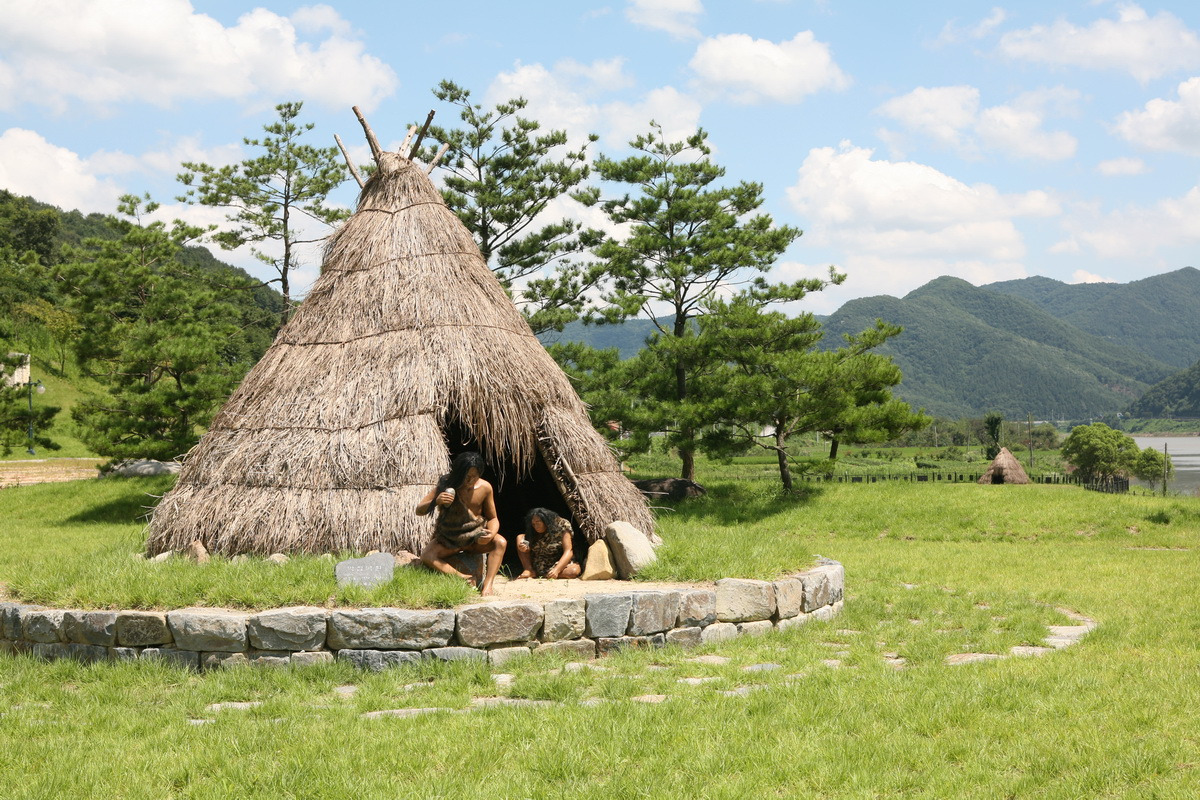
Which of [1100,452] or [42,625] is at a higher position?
[42,625]

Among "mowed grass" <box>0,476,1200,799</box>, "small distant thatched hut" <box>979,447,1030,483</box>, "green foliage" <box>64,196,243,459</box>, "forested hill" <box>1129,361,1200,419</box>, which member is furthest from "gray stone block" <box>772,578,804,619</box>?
"forested hill" <box>1129,361,1200,419</box>

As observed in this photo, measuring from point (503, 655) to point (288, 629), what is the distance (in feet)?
5.08

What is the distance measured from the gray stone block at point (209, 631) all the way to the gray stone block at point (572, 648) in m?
2.16

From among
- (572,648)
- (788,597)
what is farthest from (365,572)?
(788,597)

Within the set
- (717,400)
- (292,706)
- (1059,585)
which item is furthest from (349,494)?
(717,400)

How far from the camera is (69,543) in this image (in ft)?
52.5

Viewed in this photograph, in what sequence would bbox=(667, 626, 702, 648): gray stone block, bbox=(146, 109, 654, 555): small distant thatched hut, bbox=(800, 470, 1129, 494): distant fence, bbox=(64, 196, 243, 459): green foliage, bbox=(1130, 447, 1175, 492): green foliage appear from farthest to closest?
bbox=(1130, 447, 1175, 492): green foliage → bbox=(800, 470, 1129, 494): distant fence → bbox=(64, 196, 243, 459): green foliage → bbox=(146, 109, 654, 555): small distant thatched hut → bbox=(667, 626, 702, 648): gray stone block

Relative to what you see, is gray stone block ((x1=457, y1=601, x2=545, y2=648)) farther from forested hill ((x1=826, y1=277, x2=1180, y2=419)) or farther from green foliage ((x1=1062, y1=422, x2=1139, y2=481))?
forested hill ((x1=826, y1=277, x2=1180, y2=419))

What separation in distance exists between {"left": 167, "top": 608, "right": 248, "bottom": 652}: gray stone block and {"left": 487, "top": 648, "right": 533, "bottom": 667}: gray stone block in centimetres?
177

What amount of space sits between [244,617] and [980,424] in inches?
3464

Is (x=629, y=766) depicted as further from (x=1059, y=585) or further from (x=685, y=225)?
(x=685, y=225)

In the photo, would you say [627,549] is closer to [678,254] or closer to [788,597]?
[788,597]

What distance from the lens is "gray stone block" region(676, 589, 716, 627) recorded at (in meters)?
7.36

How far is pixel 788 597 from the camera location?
26.5 ft
